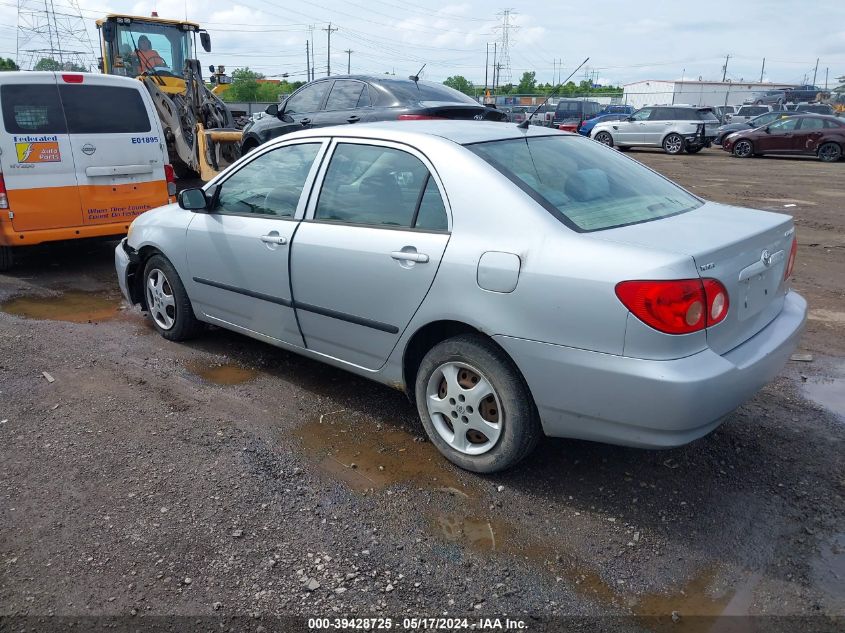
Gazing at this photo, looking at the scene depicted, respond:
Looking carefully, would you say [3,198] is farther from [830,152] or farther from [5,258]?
[830,152]

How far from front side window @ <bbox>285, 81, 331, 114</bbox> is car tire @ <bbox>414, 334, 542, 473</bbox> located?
794cm

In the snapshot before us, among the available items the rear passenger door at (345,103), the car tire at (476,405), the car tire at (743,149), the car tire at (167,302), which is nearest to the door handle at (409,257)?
the car tire at (476,405)

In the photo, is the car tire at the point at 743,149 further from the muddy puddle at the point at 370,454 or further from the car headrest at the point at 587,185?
the muddy puddle at the point at 370,454

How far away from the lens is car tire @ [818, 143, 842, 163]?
2166cm

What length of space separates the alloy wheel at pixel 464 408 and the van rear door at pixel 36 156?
5.52 meters

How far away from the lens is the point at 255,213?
14.7 ft

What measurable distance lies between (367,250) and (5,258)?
588 cm

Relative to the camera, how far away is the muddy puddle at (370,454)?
11.4 ft

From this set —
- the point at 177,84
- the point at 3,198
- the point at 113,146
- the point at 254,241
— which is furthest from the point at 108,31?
the point at 254,241

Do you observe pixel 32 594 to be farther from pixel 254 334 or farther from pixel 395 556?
pixel 254 334

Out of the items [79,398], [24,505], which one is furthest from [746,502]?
[79,398]

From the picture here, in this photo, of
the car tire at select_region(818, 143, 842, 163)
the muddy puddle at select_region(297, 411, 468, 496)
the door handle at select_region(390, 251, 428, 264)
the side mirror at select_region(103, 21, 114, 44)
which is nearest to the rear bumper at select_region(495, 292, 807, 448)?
the door handle at select_region(390, 251, 428, 264)

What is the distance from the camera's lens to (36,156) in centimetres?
711

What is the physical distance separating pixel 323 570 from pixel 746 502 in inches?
77.1
